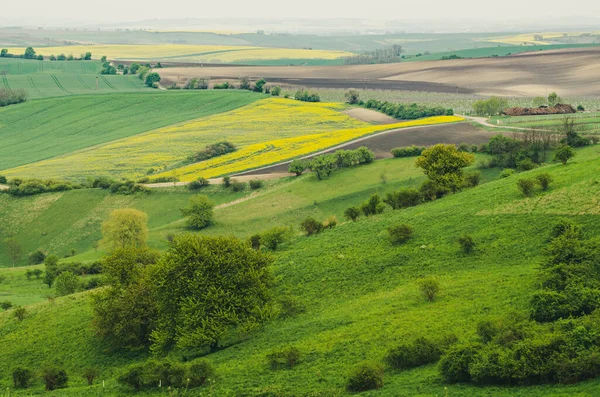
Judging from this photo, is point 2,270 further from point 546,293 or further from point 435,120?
point 435,120

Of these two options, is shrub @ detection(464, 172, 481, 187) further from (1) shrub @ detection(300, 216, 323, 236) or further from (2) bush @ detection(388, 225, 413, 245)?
(2) bush @ detection(388, 225, 413, 245)

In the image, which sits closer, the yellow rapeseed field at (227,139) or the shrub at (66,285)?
the shrub at (66,285)

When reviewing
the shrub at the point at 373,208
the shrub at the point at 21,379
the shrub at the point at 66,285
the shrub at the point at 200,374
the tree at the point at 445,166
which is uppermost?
the tree at the point at 445,166

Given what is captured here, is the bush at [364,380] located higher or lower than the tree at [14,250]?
higher

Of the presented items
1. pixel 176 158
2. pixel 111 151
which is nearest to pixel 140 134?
pixel 111 151

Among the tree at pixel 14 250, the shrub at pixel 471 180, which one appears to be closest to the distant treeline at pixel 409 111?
the shrub at pixel 471 180

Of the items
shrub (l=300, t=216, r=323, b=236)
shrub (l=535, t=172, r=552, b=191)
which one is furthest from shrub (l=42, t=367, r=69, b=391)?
shrub (l=535, t=172, r=552, b=191)

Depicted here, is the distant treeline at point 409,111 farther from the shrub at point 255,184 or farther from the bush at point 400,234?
the bush at point 400,234
